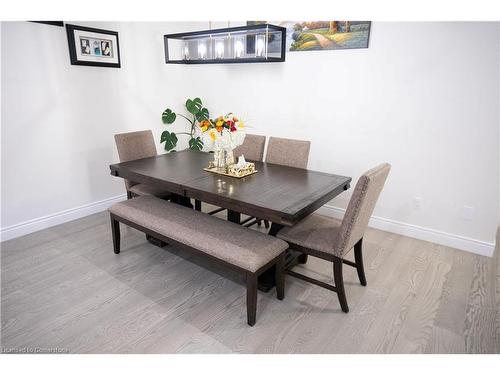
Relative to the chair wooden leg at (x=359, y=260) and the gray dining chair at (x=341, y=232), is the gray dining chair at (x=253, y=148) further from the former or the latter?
the chair wooden leg at (x=359, y=260)

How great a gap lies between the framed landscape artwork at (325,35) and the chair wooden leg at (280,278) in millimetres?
2221

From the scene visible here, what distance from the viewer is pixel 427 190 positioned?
3.05m

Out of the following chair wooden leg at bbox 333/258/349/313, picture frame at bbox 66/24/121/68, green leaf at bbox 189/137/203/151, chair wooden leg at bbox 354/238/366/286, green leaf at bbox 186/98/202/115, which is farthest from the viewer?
green leaf at bbox 189/137/203/151

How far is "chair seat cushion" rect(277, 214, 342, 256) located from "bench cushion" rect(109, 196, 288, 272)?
0.11 metres

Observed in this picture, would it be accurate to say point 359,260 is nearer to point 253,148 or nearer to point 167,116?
point 253,148

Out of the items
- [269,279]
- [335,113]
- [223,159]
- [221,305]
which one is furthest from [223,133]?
[335,113]

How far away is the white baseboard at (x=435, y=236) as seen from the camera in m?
2.86

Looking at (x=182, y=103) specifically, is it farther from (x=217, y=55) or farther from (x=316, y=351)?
(x=316, y=351)

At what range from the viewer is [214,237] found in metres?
2.11

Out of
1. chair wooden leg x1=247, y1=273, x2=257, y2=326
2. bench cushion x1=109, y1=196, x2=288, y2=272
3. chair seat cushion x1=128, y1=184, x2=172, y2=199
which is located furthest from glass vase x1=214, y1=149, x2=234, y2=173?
chair wooden leg x1=247, y1=273, x2=257, y2=326

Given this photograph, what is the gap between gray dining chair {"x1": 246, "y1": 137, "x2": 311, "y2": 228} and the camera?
2891 mm

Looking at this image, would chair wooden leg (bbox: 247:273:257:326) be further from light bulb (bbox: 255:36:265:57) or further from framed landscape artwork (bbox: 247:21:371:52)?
framed landscape artwork (bbox: 247:21:371:52)

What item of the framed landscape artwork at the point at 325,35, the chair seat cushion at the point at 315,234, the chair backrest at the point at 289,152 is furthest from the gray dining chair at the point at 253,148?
the framed landscape artwork at the point at 325,35

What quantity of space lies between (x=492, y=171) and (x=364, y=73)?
4.61ft
